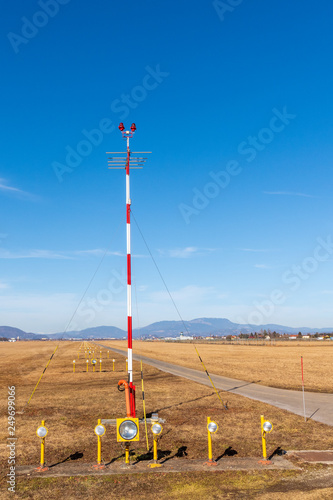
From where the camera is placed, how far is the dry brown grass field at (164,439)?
33.2ft

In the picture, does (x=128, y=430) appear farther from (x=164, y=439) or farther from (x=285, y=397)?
(x=285, y=397)

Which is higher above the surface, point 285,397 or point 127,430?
point 127,430

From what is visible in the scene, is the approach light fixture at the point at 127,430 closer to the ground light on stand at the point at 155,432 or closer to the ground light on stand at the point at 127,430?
the ground light on stand at the point at 127,430

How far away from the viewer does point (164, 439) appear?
14828 millimetres

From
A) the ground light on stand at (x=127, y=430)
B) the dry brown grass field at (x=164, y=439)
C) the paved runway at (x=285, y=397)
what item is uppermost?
the ground light on stand at (x=127, y=430)

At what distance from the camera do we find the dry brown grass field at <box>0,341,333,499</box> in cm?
1012

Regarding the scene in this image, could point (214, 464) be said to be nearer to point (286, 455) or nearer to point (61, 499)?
point (286, 455)

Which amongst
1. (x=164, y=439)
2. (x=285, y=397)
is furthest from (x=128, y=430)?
(x=285, y=397)

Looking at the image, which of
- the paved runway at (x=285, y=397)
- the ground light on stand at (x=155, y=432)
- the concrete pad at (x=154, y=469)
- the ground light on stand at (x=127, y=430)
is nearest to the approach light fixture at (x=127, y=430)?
the ground light on stand at (x=127, y=430)

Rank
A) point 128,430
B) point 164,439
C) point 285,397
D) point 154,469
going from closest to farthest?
1. point 154,469
2. point 128,430
3. point 164,439
4. point 285,397

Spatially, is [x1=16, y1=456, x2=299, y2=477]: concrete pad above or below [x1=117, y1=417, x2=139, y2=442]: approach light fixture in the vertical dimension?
below

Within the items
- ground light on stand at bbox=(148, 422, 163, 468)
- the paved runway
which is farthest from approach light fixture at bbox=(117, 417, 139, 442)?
the paved runway

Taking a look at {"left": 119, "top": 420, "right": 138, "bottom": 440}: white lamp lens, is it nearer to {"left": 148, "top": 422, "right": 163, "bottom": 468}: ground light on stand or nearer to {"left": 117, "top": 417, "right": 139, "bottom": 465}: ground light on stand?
{"left": 117, "top": 417, "right": 139, "bottom": 465}: ground light on stand

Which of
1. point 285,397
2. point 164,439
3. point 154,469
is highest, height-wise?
point 154,469
